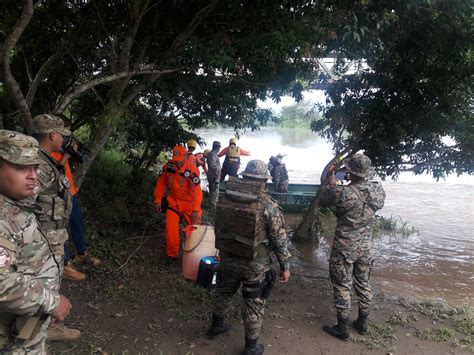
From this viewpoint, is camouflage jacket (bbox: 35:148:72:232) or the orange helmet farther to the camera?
the orange helmet

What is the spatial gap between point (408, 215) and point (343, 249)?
31.1ft

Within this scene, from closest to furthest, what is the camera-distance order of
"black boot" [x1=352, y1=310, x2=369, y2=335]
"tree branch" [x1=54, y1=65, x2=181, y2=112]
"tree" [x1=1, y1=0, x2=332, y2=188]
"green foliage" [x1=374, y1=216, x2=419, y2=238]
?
1. "tree branch" [x1=54, y1=65, x2=181, y2=112]
2. "tree" [x1=1, y1=0, x2=332, y2=188]
3. "black boot" [x1=352, y1=310, x2=369, y2=335]
4. "green foliage" [x1=374, y1=216, x2=419, y2=238]

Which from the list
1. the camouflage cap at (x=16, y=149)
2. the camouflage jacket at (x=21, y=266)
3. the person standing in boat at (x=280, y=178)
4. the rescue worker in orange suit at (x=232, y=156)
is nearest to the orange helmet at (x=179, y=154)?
the camouflage jacket at (x=21, y=266)

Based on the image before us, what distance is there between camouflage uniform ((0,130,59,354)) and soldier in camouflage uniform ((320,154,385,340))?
9.53ft

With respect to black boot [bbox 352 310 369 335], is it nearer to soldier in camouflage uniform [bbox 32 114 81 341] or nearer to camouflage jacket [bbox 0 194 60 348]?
soldier in camouflage uniform [bbox 32 114 81 341]

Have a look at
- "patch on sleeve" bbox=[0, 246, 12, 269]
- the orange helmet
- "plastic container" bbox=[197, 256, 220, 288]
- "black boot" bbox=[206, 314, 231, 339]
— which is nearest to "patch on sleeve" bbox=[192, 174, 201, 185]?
the orange helmet

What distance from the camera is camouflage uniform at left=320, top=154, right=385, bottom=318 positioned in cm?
395

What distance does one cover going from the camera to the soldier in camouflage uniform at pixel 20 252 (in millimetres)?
1730

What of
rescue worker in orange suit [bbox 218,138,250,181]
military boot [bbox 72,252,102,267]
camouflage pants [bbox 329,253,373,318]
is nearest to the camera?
camouflage pants [bbox 329,253,373,318]

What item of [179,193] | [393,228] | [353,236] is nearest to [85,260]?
[179,193]

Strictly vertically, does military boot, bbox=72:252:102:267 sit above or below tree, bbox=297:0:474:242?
below

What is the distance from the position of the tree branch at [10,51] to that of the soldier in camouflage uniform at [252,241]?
199 cm

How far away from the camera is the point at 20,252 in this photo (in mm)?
1864

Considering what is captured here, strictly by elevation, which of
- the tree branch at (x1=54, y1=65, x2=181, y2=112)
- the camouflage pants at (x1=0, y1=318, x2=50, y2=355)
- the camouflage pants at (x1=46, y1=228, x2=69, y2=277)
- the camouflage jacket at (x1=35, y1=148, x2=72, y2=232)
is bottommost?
the camouflage pants at (x1=0, y1=318, x2=50, y2=355)
